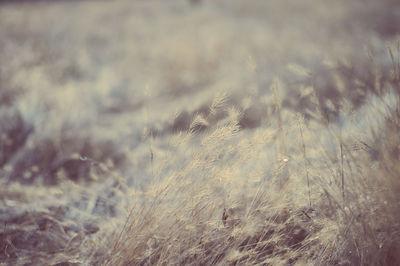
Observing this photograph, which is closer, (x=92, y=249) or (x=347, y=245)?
(x=347, y=245)

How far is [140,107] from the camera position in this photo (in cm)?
414

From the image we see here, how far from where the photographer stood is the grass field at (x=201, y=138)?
4.07 ft

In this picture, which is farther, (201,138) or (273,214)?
(201,138)

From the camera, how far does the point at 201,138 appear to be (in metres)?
2.17

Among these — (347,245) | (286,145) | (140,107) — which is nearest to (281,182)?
(286,145)


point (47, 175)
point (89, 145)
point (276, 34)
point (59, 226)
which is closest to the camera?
point (59, 226)

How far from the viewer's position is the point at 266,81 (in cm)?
428

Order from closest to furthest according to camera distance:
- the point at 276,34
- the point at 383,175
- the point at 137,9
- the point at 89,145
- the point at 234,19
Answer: the point at 383,175 → the point at 89,145 → the point at 276,34 → the point at 234,19 → the point at 137,9

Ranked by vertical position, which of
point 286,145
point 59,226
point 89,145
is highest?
point 286,145

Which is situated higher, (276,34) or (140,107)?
(276,34)

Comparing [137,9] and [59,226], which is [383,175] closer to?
[59,226]

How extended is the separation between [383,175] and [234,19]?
8.42 m

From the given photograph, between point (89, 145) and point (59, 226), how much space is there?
1495mm

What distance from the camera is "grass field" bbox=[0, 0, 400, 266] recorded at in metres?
1.24
